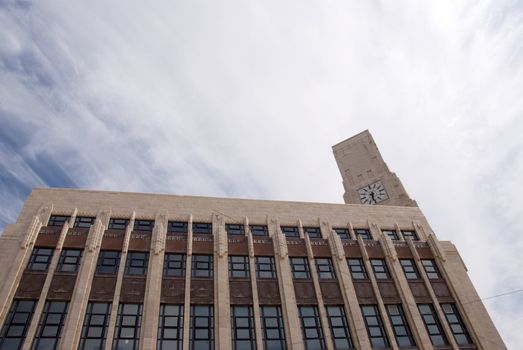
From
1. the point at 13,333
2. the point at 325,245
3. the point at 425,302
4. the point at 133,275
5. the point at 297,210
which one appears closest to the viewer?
the point at 13,333

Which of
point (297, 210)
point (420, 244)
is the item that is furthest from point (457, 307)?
point (297, 210)

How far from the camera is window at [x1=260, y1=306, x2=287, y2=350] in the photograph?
24698 millimetres

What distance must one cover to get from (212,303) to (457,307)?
18932 mm

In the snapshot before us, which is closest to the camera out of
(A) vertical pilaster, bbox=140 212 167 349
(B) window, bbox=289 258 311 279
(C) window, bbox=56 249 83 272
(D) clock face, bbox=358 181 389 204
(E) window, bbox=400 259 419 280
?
(A) vertical pilaster, bbox=140 212 167 349

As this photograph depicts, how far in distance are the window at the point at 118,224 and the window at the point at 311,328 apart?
1545 centimetres

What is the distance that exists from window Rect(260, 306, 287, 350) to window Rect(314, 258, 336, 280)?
4808mm

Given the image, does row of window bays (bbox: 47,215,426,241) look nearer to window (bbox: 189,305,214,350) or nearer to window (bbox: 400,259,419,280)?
window (bbox: 400,259,419,280)

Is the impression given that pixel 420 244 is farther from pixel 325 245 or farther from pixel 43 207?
pixel 43 207

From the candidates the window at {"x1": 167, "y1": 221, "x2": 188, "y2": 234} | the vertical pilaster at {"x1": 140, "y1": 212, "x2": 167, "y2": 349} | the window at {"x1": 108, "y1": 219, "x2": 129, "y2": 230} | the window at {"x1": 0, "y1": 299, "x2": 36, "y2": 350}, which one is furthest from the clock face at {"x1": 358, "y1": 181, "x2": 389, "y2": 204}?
the window at {"x1": 0, "y1": 299, "x2": 36, "y2": 350}

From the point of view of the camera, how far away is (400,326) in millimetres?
27078

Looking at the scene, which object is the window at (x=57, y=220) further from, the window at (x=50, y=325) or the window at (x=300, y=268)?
the window at (x=300, y=268)

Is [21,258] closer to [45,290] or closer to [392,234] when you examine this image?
[45,290]

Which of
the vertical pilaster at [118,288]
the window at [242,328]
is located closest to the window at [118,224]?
the vertical pilaster at [118,288]

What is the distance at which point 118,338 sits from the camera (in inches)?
918
